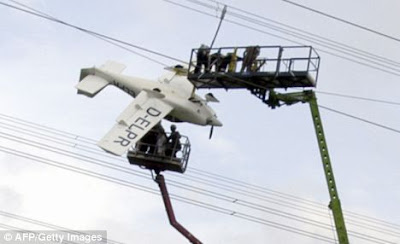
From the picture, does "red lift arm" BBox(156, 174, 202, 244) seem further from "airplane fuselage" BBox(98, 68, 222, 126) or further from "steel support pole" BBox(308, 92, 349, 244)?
"steel support pole" BBox(308, 92, 349, 244)

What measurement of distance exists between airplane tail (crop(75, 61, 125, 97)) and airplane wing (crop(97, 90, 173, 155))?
2325mm

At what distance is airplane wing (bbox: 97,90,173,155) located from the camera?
138ft

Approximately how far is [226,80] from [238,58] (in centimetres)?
126

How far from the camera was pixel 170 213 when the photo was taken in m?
47.0

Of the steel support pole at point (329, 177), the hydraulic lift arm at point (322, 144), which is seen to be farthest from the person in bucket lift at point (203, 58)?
the steel support pole at point (329, 177)

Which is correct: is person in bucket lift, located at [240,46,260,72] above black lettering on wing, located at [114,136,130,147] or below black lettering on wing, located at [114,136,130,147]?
above

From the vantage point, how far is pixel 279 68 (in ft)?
139

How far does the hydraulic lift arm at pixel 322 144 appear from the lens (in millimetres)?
43688

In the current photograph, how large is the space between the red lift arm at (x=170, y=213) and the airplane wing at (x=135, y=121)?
3580mm

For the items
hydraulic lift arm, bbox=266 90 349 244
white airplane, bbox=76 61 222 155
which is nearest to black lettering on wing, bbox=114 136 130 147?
white airplane, bbox=76 61 222 155

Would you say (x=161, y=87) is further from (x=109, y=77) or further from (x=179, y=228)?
(x=179, y=228)

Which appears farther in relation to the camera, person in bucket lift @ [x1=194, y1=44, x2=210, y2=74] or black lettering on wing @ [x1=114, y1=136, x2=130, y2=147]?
person in bucket lift @ [x1=194, y1=44, x2=210, y2=74]

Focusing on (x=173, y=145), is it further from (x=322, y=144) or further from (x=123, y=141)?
(x=322, y=144)

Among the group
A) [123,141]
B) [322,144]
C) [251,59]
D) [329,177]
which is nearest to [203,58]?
[251,59]
